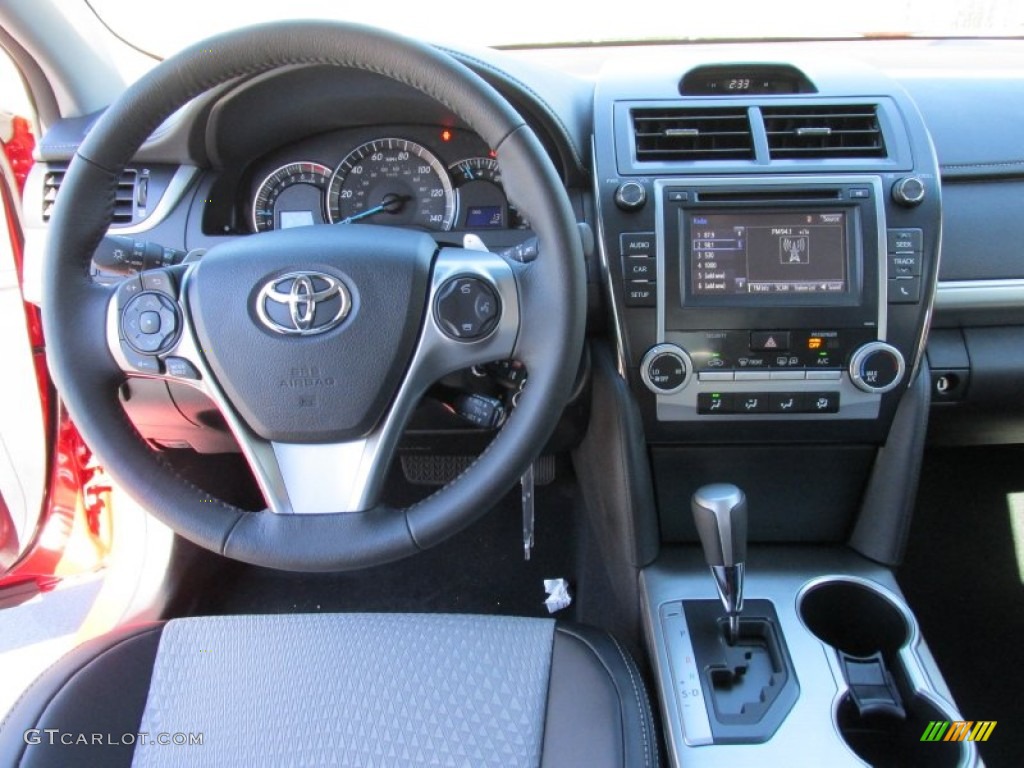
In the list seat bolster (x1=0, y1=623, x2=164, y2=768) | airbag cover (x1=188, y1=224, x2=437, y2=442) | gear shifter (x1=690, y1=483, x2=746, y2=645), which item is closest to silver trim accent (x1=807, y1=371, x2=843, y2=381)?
gear shifter (x1=690, y1=483, x2=746, y2=645)

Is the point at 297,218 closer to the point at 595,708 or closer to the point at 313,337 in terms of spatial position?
the point at 313,337

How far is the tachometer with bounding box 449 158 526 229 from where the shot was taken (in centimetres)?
137

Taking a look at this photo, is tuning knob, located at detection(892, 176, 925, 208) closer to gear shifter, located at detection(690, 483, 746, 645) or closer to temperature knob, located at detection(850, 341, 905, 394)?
temperature knob, located at detection(850, 341, 905, 394)

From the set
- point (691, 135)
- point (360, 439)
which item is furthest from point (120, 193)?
point (691, 135)

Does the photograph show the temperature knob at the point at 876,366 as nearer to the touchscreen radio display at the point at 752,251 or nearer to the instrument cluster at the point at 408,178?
the touchscreen radio display at the point at 752,251

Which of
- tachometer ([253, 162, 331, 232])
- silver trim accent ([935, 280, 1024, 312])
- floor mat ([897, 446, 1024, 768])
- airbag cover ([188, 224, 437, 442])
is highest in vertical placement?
tachometer ([253, 162, 331, 232])

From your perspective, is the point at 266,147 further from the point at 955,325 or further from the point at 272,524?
the point at 955,325

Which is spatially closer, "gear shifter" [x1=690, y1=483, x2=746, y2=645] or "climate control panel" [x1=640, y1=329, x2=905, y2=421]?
"gear shifter" [x1=690, y1=483, x2=746, y2=645]

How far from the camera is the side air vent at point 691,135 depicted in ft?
4.17

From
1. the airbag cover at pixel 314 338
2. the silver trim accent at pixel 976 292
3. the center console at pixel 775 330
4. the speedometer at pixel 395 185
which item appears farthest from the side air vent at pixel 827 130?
the airbag cover at pixel 314 338

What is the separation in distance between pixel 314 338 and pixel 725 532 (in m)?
0.62

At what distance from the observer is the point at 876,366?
1234 mm

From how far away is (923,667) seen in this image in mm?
1178

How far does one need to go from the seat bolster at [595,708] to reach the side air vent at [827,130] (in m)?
0.82
